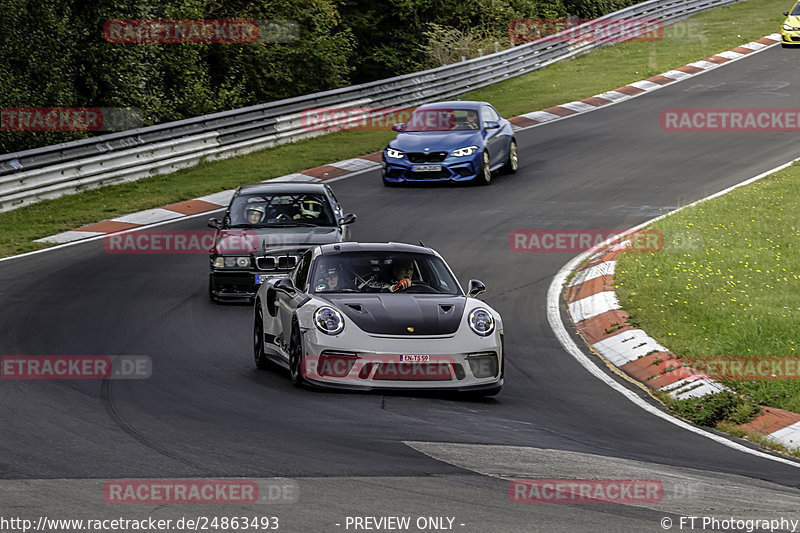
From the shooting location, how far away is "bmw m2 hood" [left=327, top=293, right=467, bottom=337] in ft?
32.7

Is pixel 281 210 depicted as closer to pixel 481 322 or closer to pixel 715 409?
pixel 481 322

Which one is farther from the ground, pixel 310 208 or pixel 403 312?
pixel 403 312

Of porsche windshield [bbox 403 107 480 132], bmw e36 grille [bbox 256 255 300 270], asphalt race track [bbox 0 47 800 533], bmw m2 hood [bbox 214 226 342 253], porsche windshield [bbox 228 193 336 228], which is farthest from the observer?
porsche windshield [bbox 403 107 480 132]

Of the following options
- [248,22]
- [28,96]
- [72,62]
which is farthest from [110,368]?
[248,22]

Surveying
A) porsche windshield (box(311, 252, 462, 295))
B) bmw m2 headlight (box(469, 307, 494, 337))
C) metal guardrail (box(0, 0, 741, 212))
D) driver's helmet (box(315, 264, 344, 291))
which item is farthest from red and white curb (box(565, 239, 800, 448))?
metal guardrail (box(0, 0, 741, 212))

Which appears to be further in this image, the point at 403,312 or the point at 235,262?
the point at 235,262

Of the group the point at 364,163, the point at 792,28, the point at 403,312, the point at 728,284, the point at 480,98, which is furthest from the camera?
the point at 792,28

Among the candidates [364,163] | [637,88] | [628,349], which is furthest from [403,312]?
[637,88]

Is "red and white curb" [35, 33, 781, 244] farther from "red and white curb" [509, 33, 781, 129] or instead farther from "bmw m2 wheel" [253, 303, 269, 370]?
"bmw m2 wheel" [253, 303, 269, 370]

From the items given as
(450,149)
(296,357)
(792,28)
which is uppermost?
(296,357)

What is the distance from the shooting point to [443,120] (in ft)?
78.3

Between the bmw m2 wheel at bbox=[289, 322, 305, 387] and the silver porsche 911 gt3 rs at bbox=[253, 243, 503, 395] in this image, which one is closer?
the silver porsche 911 gt3 rs at bbox=[253, 243, 503, 395]

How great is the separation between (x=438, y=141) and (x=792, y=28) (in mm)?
20188

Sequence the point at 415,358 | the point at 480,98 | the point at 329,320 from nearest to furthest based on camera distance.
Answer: the point at 415,358 < the point at 329,320 < the point at 480,98
